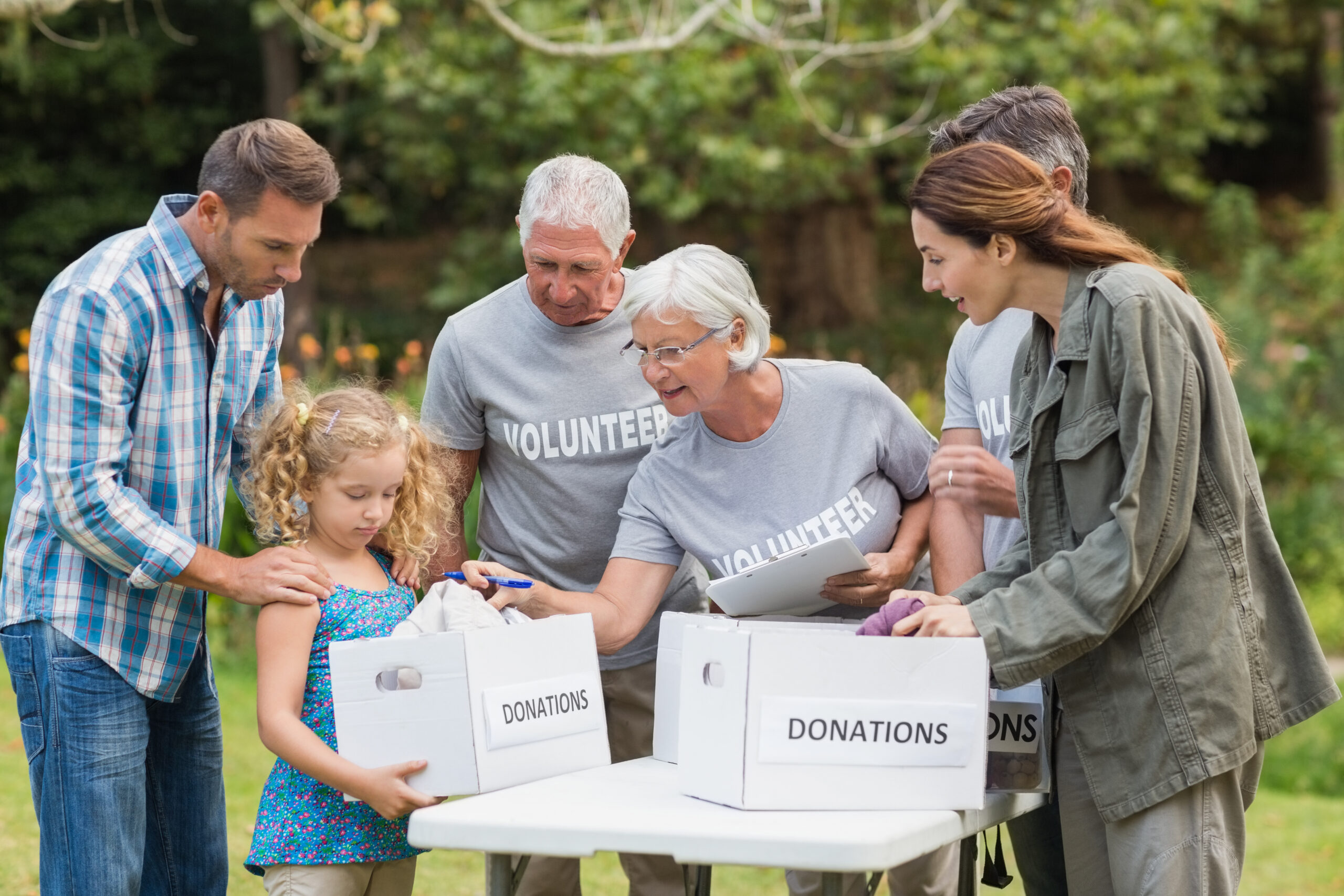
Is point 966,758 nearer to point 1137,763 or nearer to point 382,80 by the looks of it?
point 1137,763

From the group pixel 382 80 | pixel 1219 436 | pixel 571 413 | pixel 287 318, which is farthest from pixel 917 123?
pixel 1219 436

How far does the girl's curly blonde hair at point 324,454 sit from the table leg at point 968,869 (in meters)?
1.20

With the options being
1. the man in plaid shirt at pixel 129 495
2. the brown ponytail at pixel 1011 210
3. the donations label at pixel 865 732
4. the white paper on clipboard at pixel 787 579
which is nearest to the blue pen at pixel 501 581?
the man in plaid shirt at pixel 129 495

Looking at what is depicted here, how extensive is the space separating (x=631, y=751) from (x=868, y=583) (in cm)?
88

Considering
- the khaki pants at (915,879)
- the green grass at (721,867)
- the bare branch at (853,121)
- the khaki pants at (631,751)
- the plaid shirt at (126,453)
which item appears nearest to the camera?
the plaid shirt at (126,453)

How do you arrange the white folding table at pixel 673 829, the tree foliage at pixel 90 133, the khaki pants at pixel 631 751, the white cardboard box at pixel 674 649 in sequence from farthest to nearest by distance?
the tree foliage at pixel 90 133 < the khaki pants at pixel 631 751 < the white cardboard box at pixel 674 649 < the white folding table at pixel 673 829

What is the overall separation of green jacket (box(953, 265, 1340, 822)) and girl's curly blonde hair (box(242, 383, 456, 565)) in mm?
1120

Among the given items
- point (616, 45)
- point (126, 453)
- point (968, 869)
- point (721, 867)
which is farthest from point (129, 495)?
point (616, 45)

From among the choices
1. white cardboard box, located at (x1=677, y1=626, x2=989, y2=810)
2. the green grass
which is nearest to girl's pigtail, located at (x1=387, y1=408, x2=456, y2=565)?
white cardboard box, located at (x1=677, y1=626, x2=989, y2=810)

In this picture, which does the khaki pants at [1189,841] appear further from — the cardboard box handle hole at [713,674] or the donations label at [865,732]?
→ the cardboard box handle hole at [713,674]

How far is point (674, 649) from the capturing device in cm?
256

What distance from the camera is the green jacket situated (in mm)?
2090

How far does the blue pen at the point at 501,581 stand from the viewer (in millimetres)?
2648

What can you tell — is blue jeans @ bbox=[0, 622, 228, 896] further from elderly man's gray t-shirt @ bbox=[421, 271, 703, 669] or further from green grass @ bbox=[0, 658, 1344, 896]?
green grass @ bbox=[0, 658, 1344, 896]
